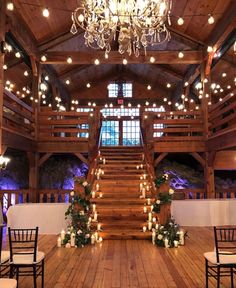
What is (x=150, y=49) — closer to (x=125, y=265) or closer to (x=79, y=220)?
(x=79, y=220)

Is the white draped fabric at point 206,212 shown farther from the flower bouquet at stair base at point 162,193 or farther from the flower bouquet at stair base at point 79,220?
the flower bouquet at stair base at point 79,220

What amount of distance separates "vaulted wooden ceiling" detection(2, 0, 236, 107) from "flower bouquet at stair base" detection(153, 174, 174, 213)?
4.41 m

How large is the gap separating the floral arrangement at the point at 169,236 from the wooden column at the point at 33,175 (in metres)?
4.97

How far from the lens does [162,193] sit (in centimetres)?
662

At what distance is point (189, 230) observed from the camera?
759 cm

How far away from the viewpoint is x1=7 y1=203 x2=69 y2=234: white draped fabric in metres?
7.17

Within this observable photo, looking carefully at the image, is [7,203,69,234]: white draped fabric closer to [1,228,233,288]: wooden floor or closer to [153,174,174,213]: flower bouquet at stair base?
[1,228,233,288]: wooden floor

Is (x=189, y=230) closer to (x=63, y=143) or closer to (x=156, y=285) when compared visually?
(x=156, y=285)

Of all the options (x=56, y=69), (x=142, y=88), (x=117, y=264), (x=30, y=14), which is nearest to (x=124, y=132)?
(x=142, y=88)

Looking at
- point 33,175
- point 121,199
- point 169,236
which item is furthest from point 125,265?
point 33,175

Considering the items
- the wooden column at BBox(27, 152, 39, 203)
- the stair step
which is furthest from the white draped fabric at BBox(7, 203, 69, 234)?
the wooden column at BBox(27, 152, 39, 203)

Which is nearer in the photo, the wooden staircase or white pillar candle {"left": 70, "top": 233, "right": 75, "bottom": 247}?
white pillar candle {"left": 70, "top": 233, "right": 75, "bottom": 247}

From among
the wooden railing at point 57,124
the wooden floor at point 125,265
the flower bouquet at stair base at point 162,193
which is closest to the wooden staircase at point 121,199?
the wooden floor at point 125,265

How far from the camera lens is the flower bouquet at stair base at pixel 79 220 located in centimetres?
606
